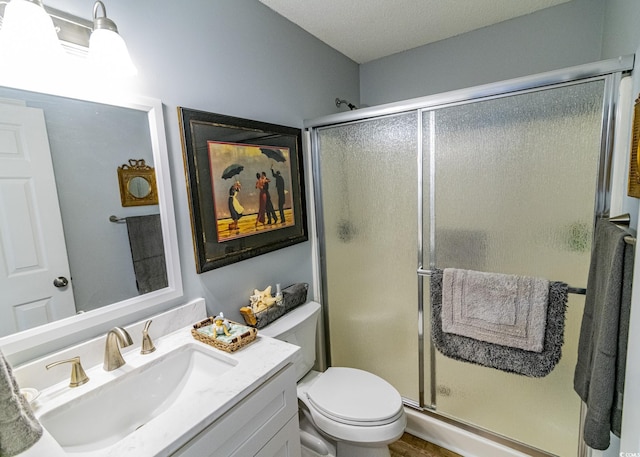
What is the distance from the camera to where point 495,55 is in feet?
6.08

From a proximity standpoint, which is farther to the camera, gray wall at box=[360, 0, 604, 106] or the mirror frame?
gray wall at box=[360, 0, 604, 106]

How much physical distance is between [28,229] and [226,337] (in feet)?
2.20

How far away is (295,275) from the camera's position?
181cm

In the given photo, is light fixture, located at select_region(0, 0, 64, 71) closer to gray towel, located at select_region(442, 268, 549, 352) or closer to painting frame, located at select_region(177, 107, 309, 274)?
painting frame, located at select_region(177, 107, 309, 274)

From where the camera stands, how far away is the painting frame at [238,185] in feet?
4.07

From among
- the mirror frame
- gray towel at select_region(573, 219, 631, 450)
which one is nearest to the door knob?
the mirror frame

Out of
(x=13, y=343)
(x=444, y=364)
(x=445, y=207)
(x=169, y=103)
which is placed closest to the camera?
(x=13, y=343)

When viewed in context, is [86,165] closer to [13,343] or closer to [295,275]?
[13,343]

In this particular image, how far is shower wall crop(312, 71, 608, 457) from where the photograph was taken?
4.10 feet

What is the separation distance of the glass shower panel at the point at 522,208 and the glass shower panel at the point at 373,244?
0.16 m

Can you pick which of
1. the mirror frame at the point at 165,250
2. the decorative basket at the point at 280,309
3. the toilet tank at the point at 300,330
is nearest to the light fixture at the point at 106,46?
the mirror frame at the point at 165,250

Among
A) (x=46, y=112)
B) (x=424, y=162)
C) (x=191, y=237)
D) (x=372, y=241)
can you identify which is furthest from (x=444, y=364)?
(x=46, y=112)

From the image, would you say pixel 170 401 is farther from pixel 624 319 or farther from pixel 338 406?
pixel 624 319

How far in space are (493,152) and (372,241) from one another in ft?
2.52
